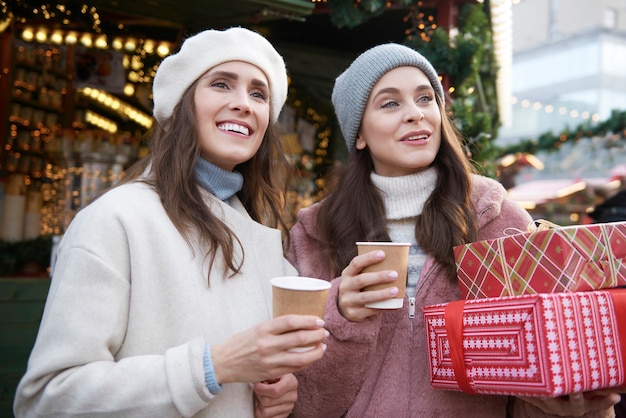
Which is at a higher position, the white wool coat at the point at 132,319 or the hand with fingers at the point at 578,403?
the white wool coat at the point at 132,319

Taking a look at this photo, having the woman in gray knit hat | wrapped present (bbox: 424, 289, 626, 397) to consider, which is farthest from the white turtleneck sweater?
wrapped present (bbox: 424, 289, 626, 397)

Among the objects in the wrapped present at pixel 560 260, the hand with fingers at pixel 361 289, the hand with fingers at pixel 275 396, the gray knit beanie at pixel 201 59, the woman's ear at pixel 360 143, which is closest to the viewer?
the wrapped present at pixel 560 260

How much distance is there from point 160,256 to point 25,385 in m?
0.50

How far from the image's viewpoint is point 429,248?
6.78 ft

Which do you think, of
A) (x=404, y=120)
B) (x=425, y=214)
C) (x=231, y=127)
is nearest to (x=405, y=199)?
(x=425, y=214)

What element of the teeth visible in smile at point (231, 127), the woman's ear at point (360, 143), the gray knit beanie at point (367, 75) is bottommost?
the woman's ear at point (360, 143)


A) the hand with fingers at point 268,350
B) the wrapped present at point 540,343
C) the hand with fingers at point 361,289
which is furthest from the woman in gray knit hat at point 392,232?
the hand with fingers at point 268,350

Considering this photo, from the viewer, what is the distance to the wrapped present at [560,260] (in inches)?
60.0

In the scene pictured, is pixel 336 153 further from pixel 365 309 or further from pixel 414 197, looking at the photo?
pixel 365 309

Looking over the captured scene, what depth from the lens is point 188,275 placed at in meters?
1.71

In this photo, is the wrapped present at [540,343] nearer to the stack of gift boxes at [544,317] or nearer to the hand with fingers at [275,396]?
the stack of gift boxes at [544,317]

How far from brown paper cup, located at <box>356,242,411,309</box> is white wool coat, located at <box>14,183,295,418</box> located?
43cm

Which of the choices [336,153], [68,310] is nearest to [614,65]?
[336,153]

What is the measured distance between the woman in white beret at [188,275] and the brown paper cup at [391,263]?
268 mm
